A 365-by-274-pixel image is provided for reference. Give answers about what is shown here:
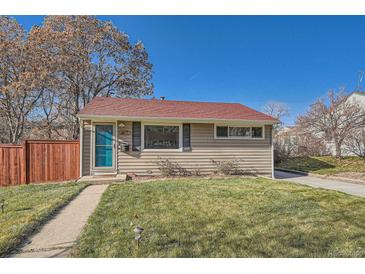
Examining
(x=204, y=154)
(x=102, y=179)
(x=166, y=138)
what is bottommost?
(x=102, y=179)

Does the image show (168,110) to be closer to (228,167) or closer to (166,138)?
(166,138)

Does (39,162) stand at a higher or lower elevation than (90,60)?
lower

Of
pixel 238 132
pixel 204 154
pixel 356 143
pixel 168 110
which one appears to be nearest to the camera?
pixel 204 154

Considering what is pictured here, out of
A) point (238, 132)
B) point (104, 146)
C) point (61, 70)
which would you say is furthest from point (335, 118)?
point (61, 70)

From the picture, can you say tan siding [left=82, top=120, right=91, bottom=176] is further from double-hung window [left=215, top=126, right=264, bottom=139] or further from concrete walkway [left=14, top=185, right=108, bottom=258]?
double-hung window [left=215, top=126, right=264, bottom=139]

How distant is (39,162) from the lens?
7.38 m

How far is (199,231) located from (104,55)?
1579cm

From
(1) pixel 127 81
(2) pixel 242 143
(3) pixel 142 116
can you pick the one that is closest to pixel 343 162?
(2) pixel 242 143

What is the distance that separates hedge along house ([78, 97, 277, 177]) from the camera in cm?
794

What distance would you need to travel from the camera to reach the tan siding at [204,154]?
8094 mm

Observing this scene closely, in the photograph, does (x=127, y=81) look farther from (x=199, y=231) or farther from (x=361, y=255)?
(x=361, y=255)

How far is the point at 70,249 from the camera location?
2.51 metres

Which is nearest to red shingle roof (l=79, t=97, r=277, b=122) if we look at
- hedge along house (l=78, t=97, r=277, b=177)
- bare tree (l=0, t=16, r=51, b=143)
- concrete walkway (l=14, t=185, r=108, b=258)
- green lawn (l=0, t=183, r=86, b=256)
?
hedge along house (l=78, t=97, r=277, b=177)

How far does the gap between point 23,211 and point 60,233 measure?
1579mm
